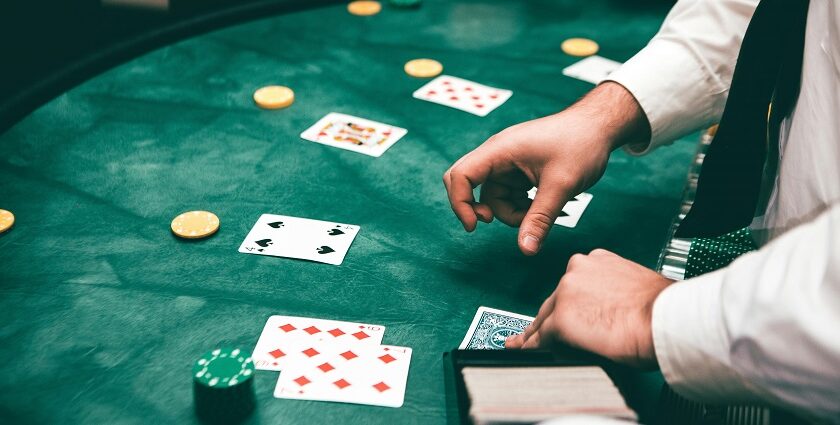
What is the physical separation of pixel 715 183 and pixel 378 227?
670 millimetres

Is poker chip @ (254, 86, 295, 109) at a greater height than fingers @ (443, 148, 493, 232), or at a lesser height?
lesser

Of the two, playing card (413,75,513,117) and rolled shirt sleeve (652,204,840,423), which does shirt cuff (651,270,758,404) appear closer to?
rolled shirt sleeve (652,204,840,423)

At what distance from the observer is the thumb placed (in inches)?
54.2

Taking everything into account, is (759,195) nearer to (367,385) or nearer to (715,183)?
(715,183)

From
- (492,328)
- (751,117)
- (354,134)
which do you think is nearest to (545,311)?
(492,328)

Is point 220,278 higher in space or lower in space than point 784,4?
lower

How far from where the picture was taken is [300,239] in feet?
5.04

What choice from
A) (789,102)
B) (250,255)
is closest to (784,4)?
(789,102)

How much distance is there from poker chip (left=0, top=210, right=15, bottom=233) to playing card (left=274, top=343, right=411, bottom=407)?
72 centimetres

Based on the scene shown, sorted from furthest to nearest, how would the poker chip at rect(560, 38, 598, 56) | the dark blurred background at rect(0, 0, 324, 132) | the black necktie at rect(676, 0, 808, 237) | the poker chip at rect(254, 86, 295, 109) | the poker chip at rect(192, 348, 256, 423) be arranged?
the poker chip at rect(560, 38, 598, 56) < the dark blurred background at rect(0, 0, 324, 132) < the poker chip at rect(254, 86, 295, 109) < the black necktie at rect(676, 0, 808, 237) < the poker chip at rect(192, 348, 256, 423)

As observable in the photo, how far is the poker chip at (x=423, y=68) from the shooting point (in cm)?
232

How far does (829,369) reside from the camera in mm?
847

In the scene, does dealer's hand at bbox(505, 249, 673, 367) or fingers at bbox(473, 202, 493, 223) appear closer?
dealer's hand at bbox(505, 249, 673, 367)

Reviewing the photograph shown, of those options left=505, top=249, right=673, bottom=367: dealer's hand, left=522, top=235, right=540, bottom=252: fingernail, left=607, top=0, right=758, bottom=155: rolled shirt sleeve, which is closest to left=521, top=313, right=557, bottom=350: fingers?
left=505, top=249, right=673, bottom=367: dealer's hand
